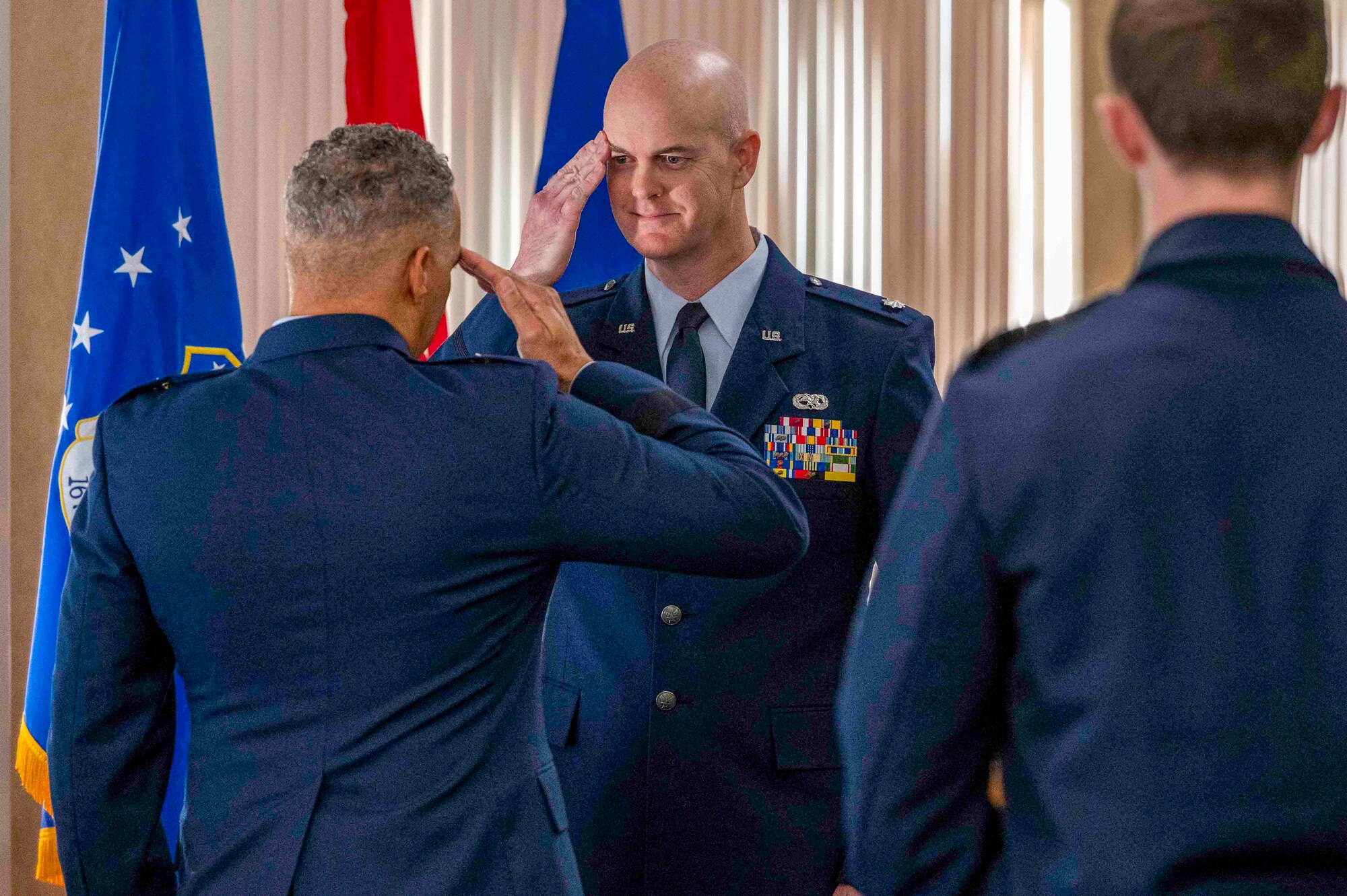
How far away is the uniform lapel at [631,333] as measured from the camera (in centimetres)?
197

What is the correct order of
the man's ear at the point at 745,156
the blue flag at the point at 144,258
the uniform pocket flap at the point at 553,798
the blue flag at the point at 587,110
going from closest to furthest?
the uniform pocket flap at the point at 553,798
the man's ear at the point at 745,156
the blue flag at the point at 144,258
the blue flag at the point at 587,110

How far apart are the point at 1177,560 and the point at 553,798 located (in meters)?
0.77

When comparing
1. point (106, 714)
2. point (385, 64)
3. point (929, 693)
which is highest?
point (385, 64)

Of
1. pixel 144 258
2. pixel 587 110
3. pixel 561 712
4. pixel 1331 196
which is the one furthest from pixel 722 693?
pixel 1331 196

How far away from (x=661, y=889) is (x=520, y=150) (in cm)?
241

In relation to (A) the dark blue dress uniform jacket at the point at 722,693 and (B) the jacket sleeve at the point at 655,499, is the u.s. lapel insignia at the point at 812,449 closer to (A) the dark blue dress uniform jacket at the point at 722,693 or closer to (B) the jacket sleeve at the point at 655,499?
(A) the dark blue dress uniform jacket at the point at 722,693

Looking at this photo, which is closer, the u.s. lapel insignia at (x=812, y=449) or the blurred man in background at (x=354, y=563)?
the blurred man in background at (x=354, y=563)

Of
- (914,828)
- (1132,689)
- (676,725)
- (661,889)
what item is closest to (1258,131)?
(1132,689)

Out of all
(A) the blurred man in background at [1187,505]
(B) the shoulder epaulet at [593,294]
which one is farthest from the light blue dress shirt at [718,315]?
(A) the blurred man in background at [1187,505]

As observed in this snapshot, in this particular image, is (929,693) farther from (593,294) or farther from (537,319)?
(593,294)

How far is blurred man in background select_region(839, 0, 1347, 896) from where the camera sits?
2.77 feet

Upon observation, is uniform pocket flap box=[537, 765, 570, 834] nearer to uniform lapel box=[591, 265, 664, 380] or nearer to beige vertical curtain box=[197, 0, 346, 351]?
uniform lapel box=[591, 265, 664, 380]

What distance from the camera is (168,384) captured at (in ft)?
4.50

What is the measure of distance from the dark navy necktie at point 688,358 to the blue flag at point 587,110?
1.26m
